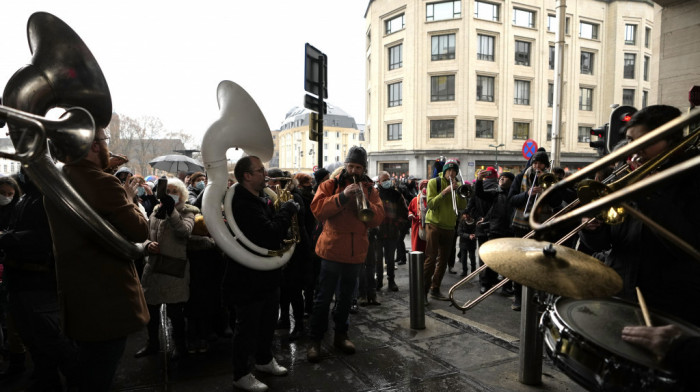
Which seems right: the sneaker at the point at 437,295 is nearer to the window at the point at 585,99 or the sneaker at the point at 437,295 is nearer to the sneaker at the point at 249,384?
the sneaker at the point at 249,384

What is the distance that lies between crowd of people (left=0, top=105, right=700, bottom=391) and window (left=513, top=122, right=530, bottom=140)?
83.9ft

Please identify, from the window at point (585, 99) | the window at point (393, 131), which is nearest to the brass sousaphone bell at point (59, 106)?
the window at point (393, 131)

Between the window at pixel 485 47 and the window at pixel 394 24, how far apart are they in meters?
5.87

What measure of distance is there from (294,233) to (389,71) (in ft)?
95.1

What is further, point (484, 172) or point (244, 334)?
point (484, 172)

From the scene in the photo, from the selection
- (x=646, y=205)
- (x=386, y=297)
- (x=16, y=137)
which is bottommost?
(x=386, y=297)

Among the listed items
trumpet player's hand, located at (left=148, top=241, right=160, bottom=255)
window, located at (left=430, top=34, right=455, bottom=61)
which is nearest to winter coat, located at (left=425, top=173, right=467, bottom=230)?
trumpet player's hand, located at (left=148, top=241, right=160, bottom=255)

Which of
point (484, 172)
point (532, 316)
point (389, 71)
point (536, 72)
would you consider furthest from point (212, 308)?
point (536, 72)

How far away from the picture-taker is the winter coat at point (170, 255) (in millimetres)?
3717

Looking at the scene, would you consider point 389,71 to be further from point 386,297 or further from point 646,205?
point 646,205

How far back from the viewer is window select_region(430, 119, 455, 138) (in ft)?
92.9

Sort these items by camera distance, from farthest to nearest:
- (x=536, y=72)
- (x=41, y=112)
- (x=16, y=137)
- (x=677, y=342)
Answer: (x=536, y=72) < (x=41, y=112) < (x=16, y=137) < (x=677, y=342)

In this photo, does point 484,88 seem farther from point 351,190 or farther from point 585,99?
point 351,190

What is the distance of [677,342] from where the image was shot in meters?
1.42
